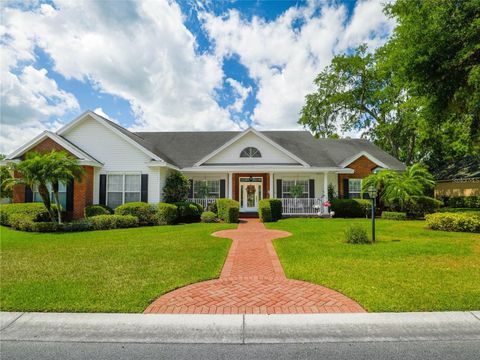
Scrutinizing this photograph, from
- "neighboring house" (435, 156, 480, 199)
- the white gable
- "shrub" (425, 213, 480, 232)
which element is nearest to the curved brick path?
"shrub" (425, 213, 480, 232)

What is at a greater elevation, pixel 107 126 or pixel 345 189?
pixel 107 126

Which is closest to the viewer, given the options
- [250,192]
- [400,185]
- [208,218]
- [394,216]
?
[208,218]

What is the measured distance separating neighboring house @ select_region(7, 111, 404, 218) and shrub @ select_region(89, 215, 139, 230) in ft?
7.80

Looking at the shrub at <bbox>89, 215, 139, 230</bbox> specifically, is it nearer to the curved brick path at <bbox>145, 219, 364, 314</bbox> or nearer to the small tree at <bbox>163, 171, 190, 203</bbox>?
the small tree at <bbox>163, 171, 190, 203</bbox>

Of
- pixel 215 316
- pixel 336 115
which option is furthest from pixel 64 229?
pixel 336 115

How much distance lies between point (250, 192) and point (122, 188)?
8.82 m

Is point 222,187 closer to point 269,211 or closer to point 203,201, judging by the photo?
point 203,201

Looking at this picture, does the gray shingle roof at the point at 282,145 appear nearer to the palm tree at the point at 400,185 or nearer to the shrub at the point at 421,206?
the palm tree at the point at 400,185

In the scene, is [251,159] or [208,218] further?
[251,159]

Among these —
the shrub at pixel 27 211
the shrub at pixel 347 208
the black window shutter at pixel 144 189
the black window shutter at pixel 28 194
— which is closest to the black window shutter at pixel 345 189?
the shrub at pixel 347 208

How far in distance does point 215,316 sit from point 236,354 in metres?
1.02

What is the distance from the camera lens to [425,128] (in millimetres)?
19344

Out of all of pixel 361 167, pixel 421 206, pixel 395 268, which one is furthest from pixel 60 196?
pixel 421 206

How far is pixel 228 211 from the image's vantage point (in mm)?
16891
